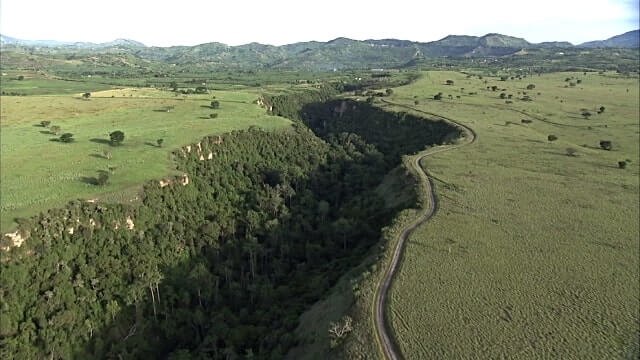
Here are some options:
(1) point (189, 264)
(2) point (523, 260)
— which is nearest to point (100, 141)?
(1) point (189, 264)

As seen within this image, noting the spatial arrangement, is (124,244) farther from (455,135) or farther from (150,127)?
(455,135)

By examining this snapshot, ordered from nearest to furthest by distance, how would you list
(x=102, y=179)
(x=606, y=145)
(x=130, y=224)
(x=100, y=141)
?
1. (x=130, y=224)
2. (x=102, y=179)
3. (x=100, y=141)
4. (x=606, y=145)

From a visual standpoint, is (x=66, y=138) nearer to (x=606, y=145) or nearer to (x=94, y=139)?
(x=94, y=139)

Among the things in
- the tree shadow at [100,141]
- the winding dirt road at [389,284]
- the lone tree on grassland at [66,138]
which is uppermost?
the lone tree on grassland at [66,138]

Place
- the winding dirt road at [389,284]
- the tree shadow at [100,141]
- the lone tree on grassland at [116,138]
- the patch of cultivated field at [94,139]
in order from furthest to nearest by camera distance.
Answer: the tree shadow at [100,141] → the lone tree on grassland at [116,138] → the patch of cultivated field at [94,139] → the winding dirt road at [389,284]

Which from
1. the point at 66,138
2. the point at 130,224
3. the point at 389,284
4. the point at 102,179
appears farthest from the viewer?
the point at 66,138

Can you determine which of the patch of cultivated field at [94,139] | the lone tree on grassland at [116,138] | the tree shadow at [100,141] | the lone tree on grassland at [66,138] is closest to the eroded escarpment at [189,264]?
the patch of cultivated field at [94,139]

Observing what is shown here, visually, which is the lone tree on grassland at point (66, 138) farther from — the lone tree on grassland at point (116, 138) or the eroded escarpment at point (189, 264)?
the eroded escarpment at point (189, 264)
